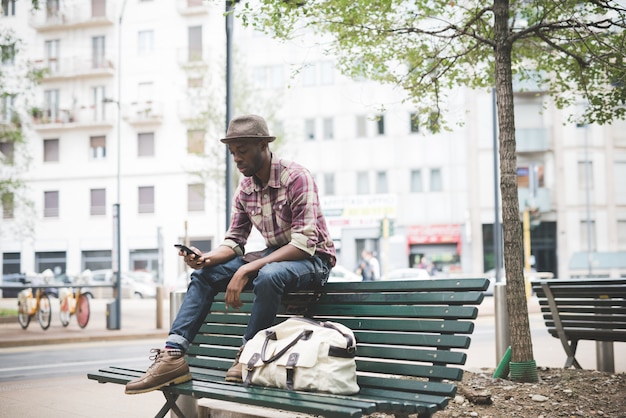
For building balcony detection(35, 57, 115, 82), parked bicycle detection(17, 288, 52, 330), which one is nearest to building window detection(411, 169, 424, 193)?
building balcony detection(35, 57, 115, 82)

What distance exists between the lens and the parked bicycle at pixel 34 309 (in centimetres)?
1969

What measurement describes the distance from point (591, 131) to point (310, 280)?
4508 centimetres

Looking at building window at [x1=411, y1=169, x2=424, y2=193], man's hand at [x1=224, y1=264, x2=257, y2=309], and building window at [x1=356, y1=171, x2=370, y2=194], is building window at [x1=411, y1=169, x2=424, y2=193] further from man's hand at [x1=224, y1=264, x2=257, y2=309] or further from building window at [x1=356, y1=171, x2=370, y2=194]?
man's hand at [x1=224, y1=264, x2=257, y2=309]

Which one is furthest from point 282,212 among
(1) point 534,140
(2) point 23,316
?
(1) point 534,140

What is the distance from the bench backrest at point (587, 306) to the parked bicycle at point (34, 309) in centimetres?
1479

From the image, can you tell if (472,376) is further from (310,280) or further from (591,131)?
(591,131)

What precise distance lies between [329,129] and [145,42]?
44.2 feet

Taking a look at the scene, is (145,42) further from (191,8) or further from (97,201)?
(97,201)

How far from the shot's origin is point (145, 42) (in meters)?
51.4

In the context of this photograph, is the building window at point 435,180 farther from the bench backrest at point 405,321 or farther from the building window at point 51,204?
the bench backrest at point 405,321

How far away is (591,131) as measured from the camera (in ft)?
152

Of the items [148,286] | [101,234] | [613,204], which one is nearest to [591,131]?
[613,204]

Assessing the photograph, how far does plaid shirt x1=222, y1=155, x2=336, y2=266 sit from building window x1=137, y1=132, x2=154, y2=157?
1843 inches

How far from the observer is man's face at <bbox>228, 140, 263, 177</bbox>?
14.6 ft
